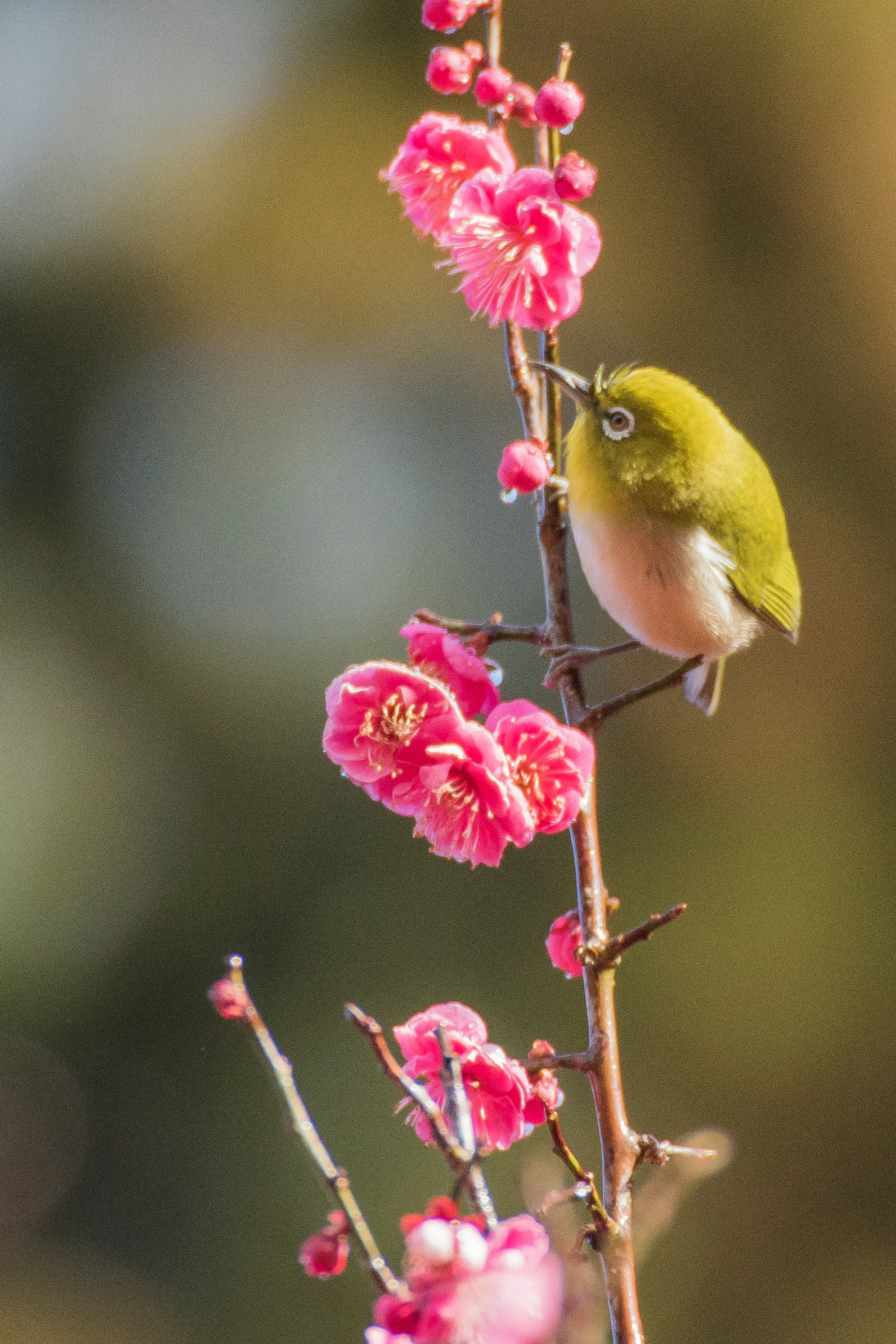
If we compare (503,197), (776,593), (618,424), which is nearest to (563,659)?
(503,197)

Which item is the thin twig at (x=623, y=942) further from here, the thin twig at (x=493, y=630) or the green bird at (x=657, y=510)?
the green bird at (x=657, y=510)

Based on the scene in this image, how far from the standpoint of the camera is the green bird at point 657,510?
985 mm

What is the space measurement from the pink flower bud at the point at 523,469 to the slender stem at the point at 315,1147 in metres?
0.35

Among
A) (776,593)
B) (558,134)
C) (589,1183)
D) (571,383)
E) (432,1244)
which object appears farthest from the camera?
(776,593)

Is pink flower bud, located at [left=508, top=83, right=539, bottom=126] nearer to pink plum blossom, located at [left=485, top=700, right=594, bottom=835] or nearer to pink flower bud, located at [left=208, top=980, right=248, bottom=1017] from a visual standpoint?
pink plum blossom, located at [left=485, top=700, right=594, bottom=835]

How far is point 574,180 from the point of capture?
2.25ft

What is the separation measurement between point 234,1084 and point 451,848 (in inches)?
81.9

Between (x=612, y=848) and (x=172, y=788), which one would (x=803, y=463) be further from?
(x=172, y=788)

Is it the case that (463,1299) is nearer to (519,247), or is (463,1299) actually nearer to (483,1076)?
(483,1076)

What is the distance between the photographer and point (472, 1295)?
1.28 ft

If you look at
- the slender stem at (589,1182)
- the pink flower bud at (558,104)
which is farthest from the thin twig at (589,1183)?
the pink flower bud at (558,104)

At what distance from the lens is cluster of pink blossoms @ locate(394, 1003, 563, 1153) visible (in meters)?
0.59

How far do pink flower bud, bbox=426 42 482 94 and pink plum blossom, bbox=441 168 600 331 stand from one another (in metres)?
0.10

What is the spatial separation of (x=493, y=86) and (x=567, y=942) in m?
0.53
